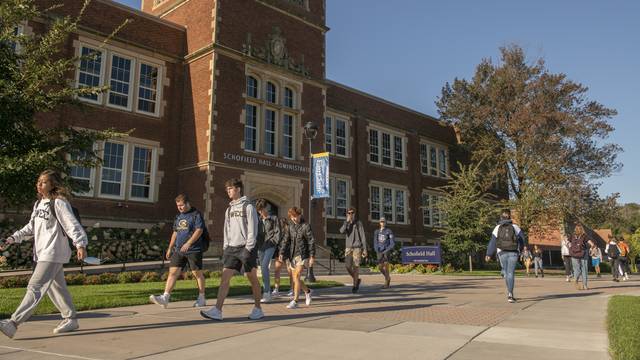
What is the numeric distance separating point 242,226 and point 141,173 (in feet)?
47.2

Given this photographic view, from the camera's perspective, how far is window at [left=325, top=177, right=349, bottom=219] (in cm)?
2745

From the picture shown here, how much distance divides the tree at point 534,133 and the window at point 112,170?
21.4 meters

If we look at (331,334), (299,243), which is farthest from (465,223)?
(331,334)

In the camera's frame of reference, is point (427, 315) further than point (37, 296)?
Yes

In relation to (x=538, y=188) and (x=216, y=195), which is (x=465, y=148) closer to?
(x=538, y=188)

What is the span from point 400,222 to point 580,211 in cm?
1047

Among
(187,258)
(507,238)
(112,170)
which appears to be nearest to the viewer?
(187,258)

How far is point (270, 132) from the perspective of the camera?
22.3 meters

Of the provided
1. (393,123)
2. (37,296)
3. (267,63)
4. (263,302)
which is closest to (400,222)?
(393,123)

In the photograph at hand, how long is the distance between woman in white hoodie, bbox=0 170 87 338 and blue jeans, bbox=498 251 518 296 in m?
7.56

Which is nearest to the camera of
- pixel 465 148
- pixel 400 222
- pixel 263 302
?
pixel 263 302

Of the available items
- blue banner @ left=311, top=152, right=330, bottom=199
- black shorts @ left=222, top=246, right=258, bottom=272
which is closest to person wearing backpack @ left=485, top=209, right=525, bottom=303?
black shorts @ left=222, top=246, right=258, bottom=272

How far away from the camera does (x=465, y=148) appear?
34.6 m

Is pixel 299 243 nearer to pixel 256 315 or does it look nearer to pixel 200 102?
pixel 256 315
